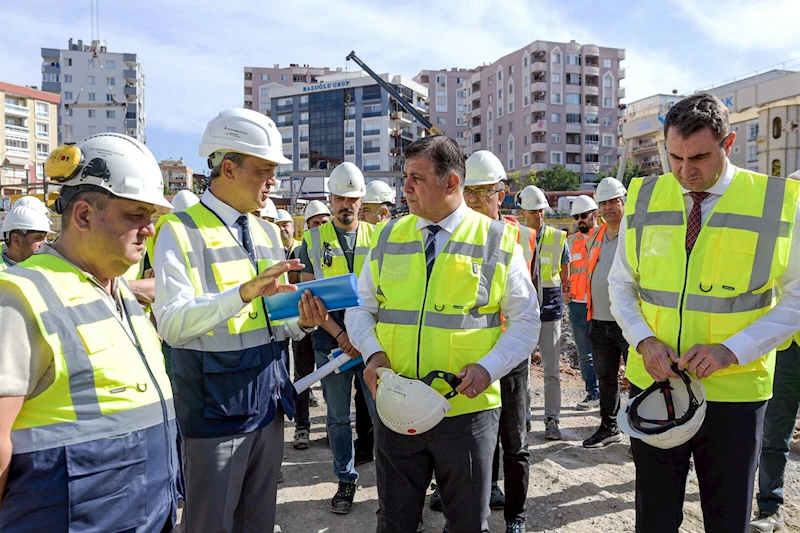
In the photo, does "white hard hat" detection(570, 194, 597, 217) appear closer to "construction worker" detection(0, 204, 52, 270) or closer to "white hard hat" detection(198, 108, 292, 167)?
"white hard hat" detection(198, 108, 292, 167)

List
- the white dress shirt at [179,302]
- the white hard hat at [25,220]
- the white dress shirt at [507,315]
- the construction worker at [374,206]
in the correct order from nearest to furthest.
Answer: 1. the white dress shirt at [179,302]
2. the white dress shirt at [507,315]
3. the white hard hat at [25,220]
4. the construction worker at [374,206]

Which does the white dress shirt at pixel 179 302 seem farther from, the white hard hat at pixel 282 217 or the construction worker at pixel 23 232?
the white hard hat at pixel 282 217

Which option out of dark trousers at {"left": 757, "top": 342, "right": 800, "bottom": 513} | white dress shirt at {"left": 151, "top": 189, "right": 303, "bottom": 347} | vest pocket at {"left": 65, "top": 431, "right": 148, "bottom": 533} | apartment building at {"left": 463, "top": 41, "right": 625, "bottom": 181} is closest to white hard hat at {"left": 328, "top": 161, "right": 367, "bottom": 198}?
white dress shirt at {"left": 151, "top": 189, "right": 303, "bottom": 347}

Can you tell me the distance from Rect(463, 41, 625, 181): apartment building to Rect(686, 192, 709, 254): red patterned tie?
72.5 meters

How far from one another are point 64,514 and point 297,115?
297 ft

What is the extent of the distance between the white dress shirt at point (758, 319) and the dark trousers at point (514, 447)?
3.79ft

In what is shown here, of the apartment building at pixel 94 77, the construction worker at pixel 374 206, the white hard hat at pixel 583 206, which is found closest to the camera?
the construction worker at pixel 374 206

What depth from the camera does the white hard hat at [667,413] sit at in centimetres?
248

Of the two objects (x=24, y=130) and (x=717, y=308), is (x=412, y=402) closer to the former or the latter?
(x=717, y=308)

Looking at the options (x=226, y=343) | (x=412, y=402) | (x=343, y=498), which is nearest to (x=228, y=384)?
(x=226, y=343)


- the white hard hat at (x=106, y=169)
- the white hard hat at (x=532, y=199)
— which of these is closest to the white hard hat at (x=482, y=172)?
the white hard hat at (x=532, y=199)

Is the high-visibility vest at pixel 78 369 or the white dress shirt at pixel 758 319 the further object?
the white dress shirt at pixel 758 319

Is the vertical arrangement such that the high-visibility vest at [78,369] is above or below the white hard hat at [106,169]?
below

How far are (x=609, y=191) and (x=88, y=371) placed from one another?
19.1 feet
